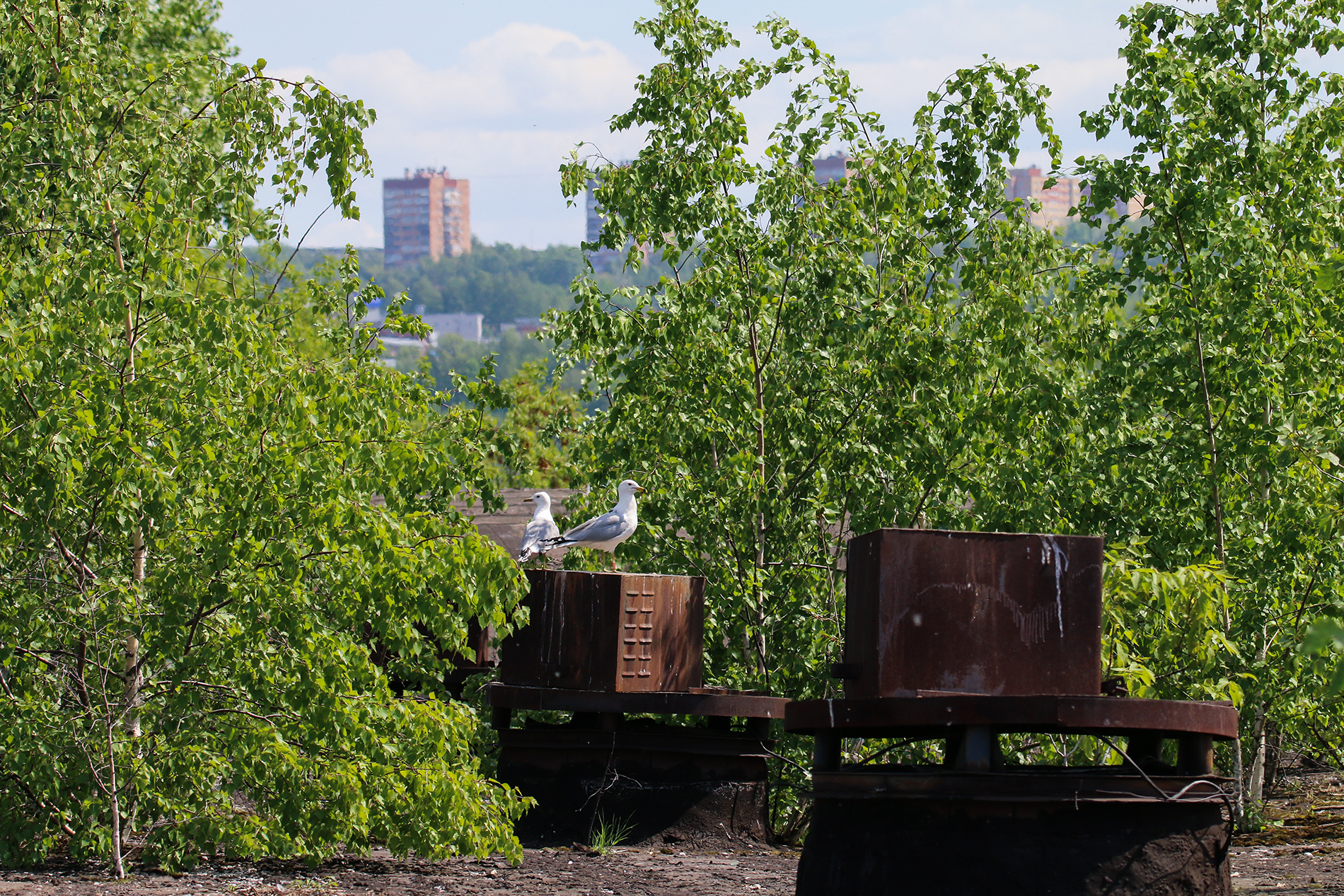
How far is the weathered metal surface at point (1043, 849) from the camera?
536 centimetres

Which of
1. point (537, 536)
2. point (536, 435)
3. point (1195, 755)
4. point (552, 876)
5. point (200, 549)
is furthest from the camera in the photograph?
point (536, 435)

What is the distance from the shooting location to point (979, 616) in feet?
18.9

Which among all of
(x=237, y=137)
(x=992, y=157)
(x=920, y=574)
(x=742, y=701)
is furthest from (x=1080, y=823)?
(x=992, y=157)

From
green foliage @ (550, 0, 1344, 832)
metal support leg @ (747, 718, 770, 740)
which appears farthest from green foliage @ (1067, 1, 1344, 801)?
metal support leg @ (747, 718, 770, 740)

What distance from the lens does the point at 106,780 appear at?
774 centimetres

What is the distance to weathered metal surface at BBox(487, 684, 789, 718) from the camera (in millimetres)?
9078

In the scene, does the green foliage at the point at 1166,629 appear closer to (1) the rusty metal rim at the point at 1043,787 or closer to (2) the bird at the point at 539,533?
(1) the rusty metal rim at the point at 1043,787

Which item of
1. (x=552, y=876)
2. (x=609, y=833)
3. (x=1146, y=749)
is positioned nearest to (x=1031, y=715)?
(x=1146, y=749)

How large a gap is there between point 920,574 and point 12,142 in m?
6.22

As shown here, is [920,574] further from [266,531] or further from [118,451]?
[118,451]

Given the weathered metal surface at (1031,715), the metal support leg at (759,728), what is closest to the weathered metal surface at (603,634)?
the metal support leg at (759,728)

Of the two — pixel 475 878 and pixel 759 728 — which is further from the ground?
pixel 759 728

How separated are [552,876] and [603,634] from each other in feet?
5.32

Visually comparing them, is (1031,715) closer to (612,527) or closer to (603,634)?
(603,634)
